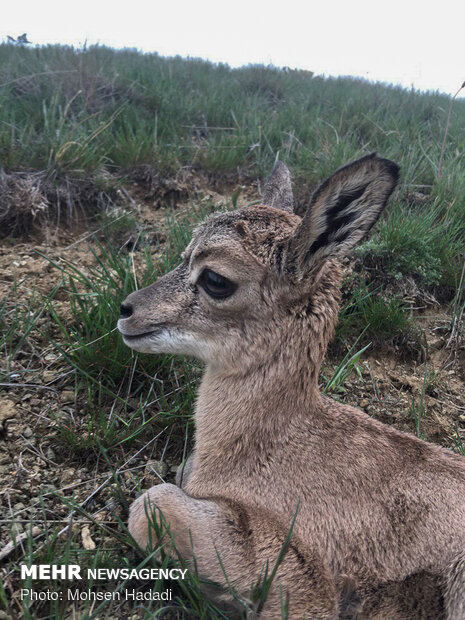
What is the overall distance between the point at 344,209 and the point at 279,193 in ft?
3.66

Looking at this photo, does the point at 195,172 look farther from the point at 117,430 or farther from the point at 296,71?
the point at 296,71

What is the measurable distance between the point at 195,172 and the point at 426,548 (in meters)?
5.00

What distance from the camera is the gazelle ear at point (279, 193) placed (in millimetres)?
3596

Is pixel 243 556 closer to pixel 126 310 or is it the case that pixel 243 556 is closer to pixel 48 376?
pixel 126 310

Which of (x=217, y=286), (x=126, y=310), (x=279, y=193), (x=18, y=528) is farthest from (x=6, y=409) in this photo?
(x=279, y=193)

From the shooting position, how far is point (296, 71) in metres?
13.1

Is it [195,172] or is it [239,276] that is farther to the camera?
[195,172]

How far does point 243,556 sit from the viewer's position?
258 centimetres

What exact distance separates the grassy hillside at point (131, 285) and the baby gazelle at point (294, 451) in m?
0.38

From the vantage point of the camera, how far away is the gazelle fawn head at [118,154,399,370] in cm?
272

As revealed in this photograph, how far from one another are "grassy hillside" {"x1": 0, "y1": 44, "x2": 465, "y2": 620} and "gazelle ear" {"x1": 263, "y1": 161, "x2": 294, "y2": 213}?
4.30 feet

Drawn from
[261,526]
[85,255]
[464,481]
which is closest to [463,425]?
[464,481]

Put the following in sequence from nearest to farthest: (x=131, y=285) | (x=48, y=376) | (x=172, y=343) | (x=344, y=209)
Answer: (x=344, y=209), (x=172, y=343), (x=48, y=376), (x=131, y=285)

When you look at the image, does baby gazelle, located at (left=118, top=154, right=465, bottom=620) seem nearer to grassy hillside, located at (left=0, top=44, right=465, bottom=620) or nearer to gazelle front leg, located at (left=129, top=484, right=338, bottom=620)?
gazelle front leg, located at (left=129, top=484, right=338, bottom=620)
